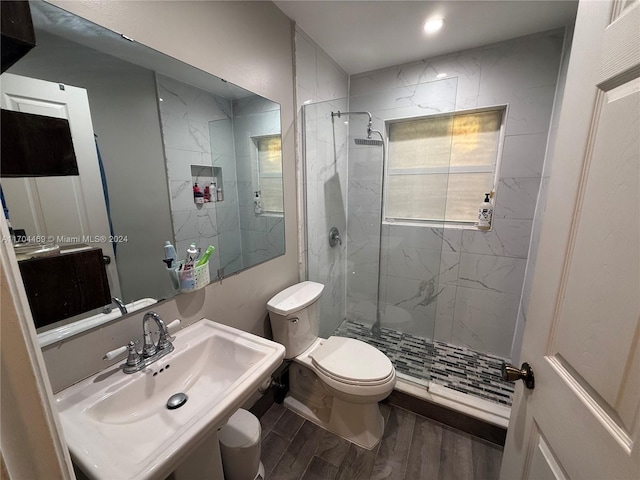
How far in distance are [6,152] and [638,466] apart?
1.11 metres

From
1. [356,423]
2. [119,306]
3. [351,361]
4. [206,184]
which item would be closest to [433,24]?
[206,184]

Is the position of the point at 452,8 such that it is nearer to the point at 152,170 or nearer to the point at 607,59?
the point at 607,59

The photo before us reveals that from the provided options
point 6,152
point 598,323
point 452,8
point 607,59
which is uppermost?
point 452,8

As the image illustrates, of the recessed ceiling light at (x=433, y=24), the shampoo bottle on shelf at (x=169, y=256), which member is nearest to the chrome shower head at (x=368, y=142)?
the recessed ceiling light at (x=433, y=24)

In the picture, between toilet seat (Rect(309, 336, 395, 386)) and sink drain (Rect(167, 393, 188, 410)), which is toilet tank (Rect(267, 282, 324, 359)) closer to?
toilet seat (Rect(309, 336, 395, 386))

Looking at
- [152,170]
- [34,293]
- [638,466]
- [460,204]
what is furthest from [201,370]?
[460,204]

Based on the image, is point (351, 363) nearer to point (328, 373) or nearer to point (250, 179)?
point (328, 373)

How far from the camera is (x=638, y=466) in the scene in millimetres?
389

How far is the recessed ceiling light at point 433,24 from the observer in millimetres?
1522

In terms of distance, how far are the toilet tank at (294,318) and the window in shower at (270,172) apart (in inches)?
21.9

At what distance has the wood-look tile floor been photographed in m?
1.32

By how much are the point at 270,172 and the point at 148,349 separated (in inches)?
43.0

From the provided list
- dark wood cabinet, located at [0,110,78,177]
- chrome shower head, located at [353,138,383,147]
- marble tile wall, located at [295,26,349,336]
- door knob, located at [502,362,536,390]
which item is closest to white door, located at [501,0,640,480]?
door knob, located at [502,362,536,390]

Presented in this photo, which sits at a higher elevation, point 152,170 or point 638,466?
point 152,170
